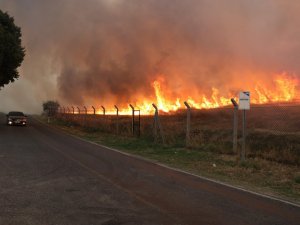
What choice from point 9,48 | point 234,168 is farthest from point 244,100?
point 9,48

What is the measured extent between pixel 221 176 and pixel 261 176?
3.79ft

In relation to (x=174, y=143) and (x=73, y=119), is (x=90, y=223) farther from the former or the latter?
(x=73, y=119)

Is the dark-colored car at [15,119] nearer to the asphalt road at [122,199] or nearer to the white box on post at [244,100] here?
the asphalt road at [122,199]

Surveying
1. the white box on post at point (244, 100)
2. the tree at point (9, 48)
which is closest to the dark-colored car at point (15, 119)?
the tree at point (9, 48)

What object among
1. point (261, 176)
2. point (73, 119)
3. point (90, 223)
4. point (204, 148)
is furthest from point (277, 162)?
point (73, 119)

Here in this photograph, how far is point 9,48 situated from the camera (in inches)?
1464

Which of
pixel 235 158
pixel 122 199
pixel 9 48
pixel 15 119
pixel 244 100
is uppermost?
pixel 9 48

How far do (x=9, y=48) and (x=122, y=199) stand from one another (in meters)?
32.5

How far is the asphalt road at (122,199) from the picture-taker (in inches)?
257

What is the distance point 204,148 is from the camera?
61.0 feet

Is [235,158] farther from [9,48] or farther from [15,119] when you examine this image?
[15,119]

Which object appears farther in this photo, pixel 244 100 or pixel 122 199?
pixel 244 100

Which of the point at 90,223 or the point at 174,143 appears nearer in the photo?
the point at 90,223

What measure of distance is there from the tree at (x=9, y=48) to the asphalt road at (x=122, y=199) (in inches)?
1057
